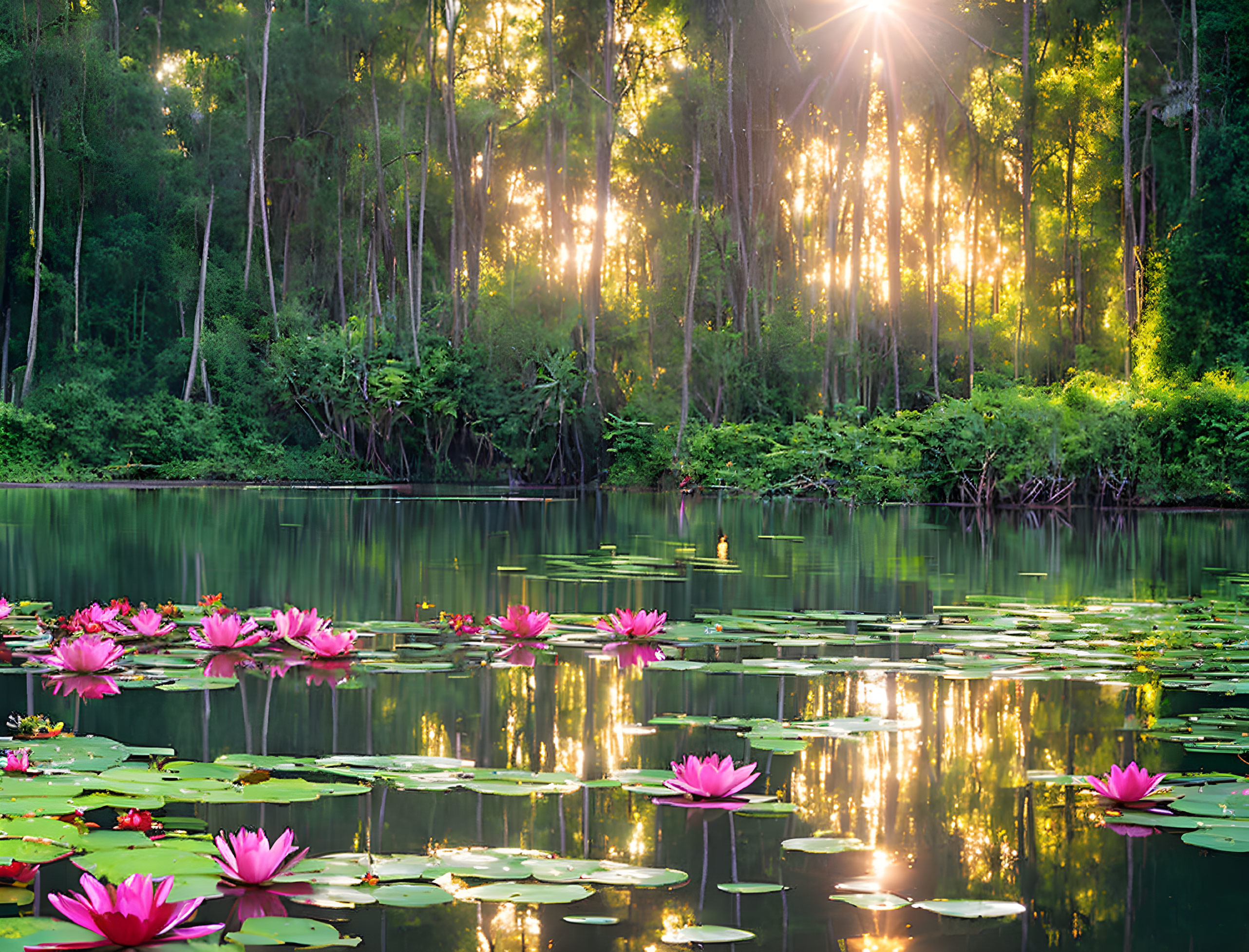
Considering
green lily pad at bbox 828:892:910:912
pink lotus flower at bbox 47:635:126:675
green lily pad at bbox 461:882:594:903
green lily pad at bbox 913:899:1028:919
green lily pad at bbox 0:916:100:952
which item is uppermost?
pink lotus flower at bbox 47:635:126:675

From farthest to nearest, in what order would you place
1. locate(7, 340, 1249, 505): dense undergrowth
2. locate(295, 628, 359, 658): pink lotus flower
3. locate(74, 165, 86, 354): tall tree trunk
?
locate(74, 165, 86, 354): tall tree trunk → locate(7, 340, 1249, 505): dense undergrowth → locate(295, 628, 359, 658): pink lotus flower

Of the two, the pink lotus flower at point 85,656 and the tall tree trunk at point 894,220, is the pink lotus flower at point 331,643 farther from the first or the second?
the tall tree trunk at point 894,220

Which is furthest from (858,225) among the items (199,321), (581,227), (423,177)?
(199,321)

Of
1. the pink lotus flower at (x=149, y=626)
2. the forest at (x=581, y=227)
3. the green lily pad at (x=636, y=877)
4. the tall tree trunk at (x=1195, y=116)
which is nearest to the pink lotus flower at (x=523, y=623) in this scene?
the pink lotus flower at (x=149, y=626)

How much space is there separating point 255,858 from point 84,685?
2.61 meters

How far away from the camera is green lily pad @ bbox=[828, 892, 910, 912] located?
2.48 meters

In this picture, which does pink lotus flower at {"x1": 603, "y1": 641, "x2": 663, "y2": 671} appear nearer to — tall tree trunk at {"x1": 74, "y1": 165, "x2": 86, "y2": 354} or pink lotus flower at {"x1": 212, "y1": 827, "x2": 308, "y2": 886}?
pink lotus flower at {"x1": 212, "y1": 827, "x2": 308, "y2": 886}

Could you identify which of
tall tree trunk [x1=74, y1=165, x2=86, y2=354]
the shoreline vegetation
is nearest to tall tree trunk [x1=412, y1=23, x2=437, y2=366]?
the shoreline vegetation

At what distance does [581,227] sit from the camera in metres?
34.7

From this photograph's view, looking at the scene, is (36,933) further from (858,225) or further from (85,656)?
(858,225)

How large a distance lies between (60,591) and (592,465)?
21.6 m

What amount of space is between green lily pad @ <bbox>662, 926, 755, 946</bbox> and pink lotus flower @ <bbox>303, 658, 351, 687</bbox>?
108 inches

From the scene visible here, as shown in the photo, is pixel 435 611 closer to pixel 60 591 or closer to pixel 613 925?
pixel 60 591

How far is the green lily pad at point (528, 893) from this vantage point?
8.04 ft
